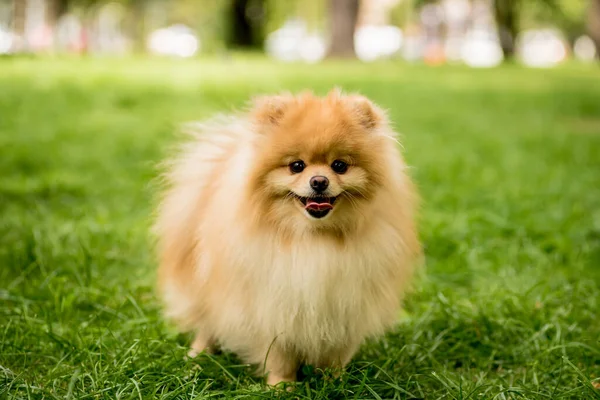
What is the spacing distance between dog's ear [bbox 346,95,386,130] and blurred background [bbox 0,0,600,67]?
13.8 m

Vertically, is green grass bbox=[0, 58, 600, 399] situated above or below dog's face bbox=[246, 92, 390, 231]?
below

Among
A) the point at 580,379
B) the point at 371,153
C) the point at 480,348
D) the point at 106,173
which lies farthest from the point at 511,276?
the point at 106,173

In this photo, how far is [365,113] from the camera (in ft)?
9.06

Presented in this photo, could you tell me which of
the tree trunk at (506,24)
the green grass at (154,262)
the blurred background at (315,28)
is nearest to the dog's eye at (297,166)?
the green grass at (154,262)

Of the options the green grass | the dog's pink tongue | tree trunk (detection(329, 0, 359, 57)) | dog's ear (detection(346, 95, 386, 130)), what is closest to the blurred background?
tree trunk (detection(329, 0, 359, 57))

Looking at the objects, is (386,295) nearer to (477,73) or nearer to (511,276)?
(511,276)

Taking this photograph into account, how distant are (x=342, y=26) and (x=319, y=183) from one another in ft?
54.4

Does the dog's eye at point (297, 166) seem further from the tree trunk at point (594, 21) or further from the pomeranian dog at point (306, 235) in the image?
the tree trunk at point (594, 21)

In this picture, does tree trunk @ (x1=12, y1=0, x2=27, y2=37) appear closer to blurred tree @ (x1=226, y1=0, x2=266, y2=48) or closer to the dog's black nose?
blurred tree @ (x1=226, y1=0, x2=266, y2=48)

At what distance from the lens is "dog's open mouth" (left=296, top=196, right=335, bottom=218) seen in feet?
8.46

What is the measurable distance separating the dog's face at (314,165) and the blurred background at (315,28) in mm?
13930

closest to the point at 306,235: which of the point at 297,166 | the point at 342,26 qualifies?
the point at 297,166

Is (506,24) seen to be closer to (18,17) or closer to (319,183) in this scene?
(18,17)

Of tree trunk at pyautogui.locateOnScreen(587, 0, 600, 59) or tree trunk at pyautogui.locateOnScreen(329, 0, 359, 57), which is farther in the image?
tree trunk at pyautogui.locateOnScreen(587, 0, 600, 59)
